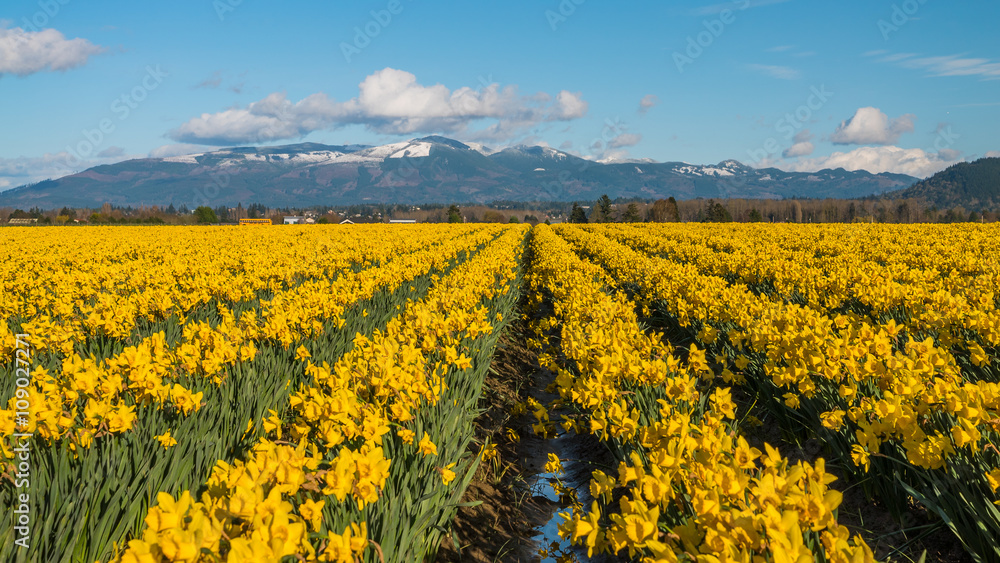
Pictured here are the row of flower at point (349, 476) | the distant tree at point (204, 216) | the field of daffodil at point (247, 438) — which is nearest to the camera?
the row of flower at point (349, 476)

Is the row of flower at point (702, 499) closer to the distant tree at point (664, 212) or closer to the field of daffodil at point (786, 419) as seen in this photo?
the field of daffodil at point (786, 419)

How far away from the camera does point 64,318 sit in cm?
648

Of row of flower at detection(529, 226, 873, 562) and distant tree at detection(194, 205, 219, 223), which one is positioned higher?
distant tree at detection(194, 205, 219, 223)

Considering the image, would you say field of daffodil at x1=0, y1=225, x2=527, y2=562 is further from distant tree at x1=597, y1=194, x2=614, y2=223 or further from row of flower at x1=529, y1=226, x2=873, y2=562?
distant tree at x1=597, y1=194, x2=614, y2=223

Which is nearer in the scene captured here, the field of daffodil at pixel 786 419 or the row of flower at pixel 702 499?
the row of flower at pixel 702 499

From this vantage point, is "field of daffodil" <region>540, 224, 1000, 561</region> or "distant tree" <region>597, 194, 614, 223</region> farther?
"distant tree" <region>597, 194, 614, 223</region>

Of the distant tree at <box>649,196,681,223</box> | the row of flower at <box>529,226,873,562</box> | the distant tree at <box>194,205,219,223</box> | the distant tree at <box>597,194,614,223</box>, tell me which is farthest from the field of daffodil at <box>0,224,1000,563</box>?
the distant tree at <box>649,196,681,223</box>

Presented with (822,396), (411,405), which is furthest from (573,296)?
(411,405)

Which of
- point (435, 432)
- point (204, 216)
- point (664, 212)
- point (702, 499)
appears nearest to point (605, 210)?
point (664, 212)

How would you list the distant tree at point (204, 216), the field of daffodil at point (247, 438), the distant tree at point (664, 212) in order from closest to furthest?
the field of daffodil at point (247, 438)
the distant tree at point (204, 216)
the distant tree at point (664, 212)

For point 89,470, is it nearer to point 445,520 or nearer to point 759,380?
point 445,520

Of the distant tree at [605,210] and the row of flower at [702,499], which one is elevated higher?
the distant tree at [605,210]

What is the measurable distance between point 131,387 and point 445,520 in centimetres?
223

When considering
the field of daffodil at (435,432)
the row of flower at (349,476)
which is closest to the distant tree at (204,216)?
the field of daffodil at (435,432)
